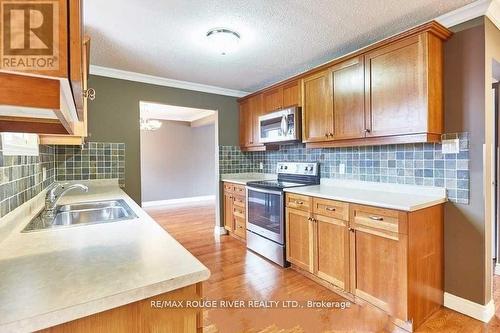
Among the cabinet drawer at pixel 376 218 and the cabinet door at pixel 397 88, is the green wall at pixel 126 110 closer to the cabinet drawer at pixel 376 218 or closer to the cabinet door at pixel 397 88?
the cabinet door at pixel 397 88

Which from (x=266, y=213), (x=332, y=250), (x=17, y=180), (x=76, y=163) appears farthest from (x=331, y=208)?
(x=76, y=163)

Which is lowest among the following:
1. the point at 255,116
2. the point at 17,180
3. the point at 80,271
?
the point at 80,271

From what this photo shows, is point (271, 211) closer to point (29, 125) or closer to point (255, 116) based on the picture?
point (255, 116)

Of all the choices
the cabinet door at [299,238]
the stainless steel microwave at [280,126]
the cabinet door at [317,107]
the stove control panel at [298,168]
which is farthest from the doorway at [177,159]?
the cabinet door at [299,238]

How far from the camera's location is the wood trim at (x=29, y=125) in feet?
2.78

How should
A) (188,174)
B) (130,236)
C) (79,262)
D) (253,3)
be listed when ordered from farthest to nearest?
(188,174) < (253,3) < (130,236) < (79,262)

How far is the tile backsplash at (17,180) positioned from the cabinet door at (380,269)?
2.20 meters

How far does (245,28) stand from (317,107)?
1.11 m

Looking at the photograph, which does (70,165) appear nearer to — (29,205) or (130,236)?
(29,205)

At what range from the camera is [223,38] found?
221 cm

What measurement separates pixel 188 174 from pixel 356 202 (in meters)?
5.97

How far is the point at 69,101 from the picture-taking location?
0.60 metres

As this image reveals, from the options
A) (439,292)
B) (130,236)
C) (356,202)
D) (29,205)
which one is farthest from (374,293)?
(29,205)

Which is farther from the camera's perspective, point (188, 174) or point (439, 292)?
point (188, 174)
